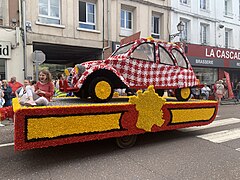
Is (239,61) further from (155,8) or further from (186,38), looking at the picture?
(155,8)

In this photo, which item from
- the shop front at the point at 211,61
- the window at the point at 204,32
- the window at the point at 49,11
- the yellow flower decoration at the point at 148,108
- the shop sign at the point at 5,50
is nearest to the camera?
the yellow flower decoration at the point at 148,108

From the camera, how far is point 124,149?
4422 mm

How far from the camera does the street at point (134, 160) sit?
3.35 meters

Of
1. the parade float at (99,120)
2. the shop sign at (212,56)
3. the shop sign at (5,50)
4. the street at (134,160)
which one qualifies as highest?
the shop sign at (212,56)

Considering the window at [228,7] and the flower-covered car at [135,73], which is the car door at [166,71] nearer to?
the flower-covered car at [135,73]

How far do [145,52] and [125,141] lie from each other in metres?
2.13

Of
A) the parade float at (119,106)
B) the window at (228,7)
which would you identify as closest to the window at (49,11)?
the parade float at (119,106)

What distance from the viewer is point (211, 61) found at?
54.7 feet

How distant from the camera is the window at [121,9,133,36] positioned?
1354 centimetres

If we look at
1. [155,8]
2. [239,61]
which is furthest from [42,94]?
[239,61]

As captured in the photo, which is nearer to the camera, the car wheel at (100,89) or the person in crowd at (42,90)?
the person in crowd at (42,90)

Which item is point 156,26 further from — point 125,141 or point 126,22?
point 125,141

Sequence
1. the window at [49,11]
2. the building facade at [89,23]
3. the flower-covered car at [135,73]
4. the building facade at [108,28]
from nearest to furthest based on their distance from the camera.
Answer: the flower-covered car at [135,73] < the building facade at [108,28] < the building facade at [89,23] < the window at [49,11]

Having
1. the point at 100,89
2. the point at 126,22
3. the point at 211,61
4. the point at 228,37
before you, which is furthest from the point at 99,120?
the point at 228,37
